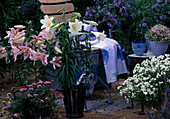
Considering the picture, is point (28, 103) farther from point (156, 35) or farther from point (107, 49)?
point (156, 35)

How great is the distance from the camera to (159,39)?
12.3ft

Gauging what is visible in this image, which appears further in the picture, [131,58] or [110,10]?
[110,10]

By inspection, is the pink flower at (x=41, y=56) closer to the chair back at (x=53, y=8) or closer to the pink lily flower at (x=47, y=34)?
the pink lily flower at (x=47, y=34)

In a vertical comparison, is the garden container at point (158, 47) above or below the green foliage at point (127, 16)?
below

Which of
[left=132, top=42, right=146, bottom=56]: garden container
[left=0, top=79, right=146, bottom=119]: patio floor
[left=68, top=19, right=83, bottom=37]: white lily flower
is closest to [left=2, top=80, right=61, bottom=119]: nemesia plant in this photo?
[left=0, top=79, right=146, bottom=119]: patio floor

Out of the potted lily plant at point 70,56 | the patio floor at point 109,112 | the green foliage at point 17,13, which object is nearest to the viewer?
the potted lily plant at point 70,56

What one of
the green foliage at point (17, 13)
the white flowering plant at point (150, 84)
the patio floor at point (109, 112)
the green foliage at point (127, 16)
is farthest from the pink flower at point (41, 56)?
the green foliage at point (127, 16)

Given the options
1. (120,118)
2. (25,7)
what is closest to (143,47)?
(120,118)

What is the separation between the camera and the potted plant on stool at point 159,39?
12.2ft

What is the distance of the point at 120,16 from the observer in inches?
217

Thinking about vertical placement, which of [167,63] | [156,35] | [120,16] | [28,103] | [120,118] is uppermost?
[120,16]

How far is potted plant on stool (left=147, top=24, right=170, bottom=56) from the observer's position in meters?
3.73

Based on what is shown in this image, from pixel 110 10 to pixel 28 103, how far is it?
320 cm

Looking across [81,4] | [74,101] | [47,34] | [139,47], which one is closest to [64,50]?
[47,34]
